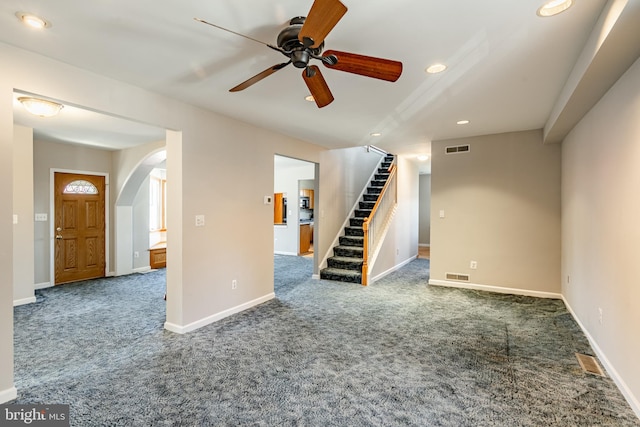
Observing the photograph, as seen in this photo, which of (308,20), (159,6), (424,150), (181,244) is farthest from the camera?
(424,150)

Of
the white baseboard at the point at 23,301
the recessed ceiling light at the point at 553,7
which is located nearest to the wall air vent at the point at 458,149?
the recessed ceiling light at the point at 553,7

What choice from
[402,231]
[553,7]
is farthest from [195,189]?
[402,231]

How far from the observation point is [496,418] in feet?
6.71

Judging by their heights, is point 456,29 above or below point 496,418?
above

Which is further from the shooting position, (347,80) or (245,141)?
(245,141)

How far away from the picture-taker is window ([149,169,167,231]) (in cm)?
768

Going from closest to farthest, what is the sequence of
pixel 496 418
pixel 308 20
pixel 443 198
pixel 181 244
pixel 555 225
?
pixel 308 20 → pixel 496 418 → pixel 181 244 → pixel 555 225 → pixel 443 198

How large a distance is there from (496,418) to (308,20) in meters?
2.57

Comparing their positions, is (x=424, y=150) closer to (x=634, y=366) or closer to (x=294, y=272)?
(x=294, y=272)

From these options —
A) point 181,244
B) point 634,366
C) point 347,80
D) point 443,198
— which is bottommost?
point 634,366

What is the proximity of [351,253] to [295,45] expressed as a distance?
4771mm

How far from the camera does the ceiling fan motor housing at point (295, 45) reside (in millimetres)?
1918

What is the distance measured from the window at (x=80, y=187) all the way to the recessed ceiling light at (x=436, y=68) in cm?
623

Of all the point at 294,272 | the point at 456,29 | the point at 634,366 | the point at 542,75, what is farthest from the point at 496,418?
the point at 294,272
